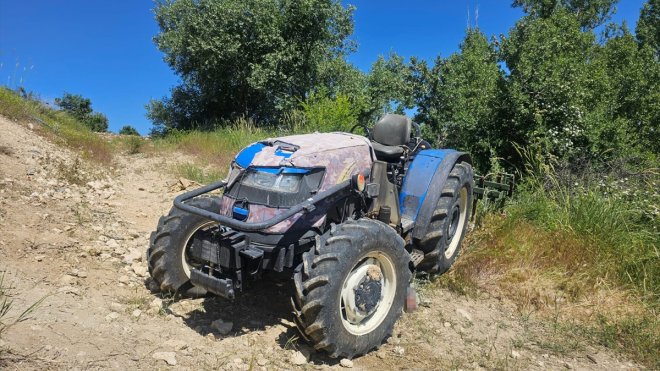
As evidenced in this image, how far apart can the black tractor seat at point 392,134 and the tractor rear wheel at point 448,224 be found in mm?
582

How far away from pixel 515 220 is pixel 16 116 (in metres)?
9.18

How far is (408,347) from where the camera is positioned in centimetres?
371

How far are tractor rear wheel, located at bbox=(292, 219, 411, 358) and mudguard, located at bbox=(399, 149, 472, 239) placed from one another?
0.87 metres

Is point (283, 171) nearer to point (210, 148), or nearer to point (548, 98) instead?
point (210, 148)

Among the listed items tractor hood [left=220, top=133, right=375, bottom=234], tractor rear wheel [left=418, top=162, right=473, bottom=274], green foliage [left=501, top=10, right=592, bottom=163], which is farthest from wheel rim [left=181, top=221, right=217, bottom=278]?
green foliage [left=501, top=10, right=592, bottom=163]

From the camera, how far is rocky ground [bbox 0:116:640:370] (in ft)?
10.3

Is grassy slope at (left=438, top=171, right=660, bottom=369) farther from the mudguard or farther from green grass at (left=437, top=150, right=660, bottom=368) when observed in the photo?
the mudguard

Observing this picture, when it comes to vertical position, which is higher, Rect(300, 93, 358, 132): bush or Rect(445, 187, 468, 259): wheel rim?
Rect(300, 93, 358, 132): bush

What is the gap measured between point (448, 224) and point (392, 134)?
107 centimetres

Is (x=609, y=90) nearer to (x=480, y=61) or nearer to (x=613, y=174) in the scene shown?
(x=480, y=61)

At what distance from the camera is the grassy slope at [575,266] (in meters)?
4.24

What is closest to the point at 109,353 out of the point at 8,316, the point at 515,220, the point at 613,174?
the point at 8,316

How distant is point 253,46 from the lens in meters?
15.9

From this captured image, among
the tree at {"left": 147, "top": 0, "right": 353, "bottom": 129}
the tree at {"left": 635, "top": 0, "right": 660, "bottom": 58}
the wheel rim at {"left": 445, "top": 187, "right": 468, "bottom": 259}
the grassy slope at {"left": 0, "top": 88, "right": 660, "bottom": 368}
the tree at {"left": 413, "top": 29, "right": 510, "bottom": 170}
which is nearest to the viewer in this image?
the grassy slope at {"left": 0, "top": 88, "right": 660, "bottom": 368}
